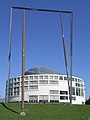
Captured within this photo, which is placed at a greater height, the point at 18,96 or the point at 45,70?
the point at 45,70

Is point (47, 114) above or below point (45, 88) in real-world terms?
below

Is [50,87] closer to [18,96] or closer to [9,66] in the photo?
[18,96]

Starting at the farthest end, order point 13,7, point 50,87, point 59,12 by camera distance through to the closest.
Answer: point 50,87
point 59,12
point 13,7

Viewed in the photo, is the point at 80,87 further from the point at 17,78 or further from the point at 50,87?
the point at 17,78

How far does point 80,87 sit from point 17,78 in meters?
37.0

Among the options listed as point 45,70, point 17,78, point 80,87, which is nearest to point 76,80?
point 80,87

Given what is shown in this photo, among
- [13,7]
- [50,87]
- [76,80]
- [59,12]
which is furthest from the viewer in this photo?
[76,80]

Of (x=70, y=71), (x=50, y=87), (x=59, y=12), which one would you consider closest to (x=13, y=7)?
(x=59, y=12)

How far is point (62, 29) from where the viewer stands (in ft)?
106

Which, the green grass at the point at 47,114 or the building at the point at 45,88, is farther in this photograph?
the building at the point at 45,88

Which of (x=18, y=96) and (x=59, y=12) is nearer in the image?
(x=59, y=12)

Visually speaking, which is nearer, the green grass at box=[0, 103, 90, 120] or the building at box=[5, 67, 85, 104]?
the green grass at box=[0, 103, 90, 120]

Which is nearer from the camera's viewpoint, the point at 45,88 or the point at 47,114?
the point at 47,114

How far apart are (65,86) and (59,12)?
123266 mm
